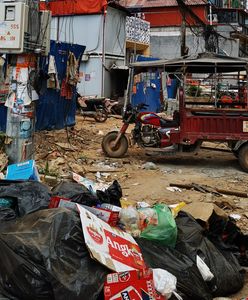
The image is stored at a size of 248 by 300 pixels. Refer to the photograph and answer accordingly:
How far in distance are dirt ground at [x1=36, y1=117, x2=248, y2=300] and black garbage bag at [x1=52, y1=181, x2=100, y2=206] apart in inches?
71.5

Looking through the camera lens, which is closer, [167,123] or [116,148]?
[167,123]

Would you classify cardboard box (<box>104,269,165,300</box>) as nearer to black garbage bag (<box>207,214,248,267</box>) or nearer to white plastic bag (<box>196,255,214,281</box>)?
white plastic bag (<box>196,255,214,281</box>)

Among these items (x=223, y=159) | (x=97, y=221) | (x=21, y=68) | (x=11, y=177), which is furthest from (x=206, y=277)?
(x=223, y=159)

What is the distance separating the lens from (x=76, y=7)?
20375 millimetres

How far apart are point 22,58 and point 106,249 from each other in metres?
4.08

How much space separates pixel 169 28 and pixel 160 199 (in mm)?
31136

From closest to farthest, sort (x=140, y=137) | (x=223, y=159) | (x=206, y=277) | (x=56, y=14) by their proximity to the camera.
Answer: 1. (x=206, y=277)
2. (x=140, y=137)
3. (x=223, y=159)
4. (x=56, y=14)

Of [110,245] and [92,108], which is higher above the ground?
[92,108]

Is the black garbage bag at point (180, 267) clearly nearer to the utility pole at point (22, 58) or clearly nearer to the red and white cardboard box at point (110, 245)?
the red and white cardboard box at point (110, 245)

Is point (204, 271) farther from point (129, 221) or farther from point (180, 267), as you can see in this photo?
point (129, 221)

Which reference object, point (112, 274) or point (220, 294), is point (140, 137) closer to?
point (220, 294)

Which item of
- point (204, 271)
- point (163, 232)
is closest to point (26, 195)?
point (163, 232)

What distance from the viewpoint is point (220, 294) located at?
3.85m

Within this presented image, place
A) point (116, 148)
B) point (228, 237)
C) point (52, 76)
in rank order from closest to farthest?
point (228, 237), point (116, 148), point (52, 76)
